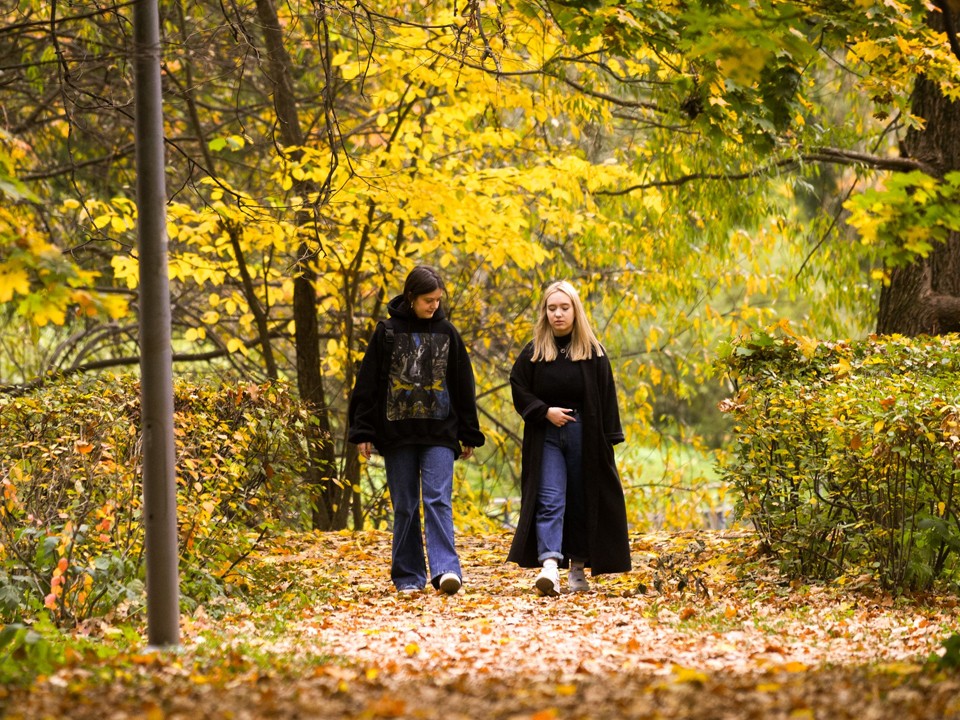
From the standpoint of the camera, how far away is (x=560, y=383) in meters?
6.96

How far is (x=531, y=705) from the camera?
352 cm

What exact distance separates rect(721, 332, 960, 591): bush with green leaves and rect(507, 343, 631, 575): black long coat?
722mm

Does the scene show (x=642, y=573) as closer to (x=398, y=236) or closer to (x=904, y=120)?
(x=904, y=120)

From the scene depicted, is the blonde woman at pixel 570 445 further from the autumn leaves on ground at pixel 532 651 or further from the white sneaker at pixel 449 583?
the white sneaker at pixel 449 583

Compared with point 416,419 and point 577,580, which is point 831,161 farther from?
point 416,419

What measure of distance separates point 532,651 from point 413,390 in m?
2.17

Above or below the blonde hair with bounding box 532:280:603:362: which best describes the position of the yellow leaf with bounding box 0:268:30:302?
above

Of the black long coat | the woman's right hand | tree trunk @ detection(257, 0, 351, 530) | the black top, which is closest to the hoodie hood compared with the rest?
the black long coat

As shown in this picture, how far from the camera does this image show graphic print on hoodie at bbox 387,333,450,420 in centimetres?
683

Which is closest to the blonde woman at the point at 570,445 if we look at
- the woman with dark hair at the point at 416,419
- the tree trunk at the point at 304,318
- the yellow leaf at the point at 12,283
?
the woman with dark hair at the point at 416,419

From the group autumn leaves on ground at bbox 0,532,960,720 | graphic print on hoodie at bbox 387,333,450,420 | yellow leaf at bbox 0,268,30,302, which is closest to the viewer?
autumn leaves on ground at bbox 0,532,960,720

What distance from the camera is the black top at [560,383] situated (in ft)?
22.8

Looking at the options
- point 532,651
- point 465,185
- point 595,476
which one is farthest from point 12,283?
point 465,185

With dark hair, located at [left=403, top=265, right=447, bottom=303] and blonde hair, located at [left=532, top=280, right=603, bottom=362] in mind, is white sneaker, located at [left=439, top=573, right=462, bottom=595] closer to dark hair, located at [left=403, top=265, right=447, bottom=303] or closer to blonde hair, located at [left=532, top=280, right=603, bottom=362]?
blonde hair, located at [left=532, top=280, right=603, bottom=362]
